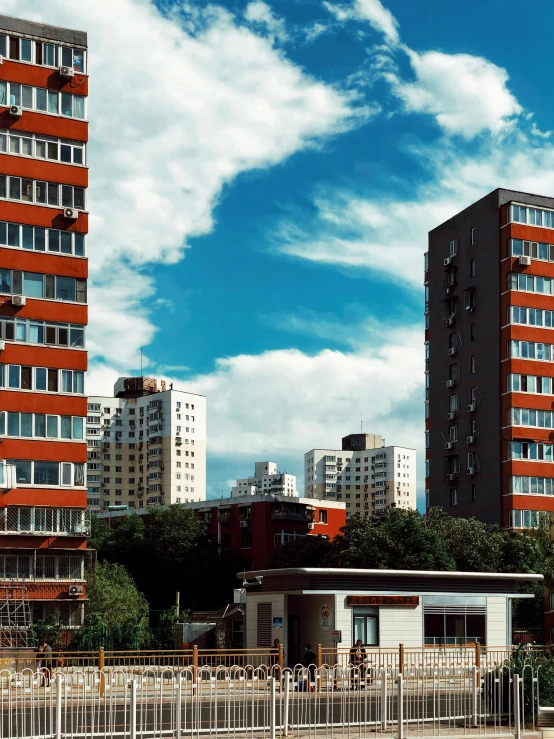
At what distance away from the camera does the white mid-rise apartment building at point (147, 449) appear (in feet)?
566

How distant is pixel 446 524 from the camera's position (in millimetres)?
68188

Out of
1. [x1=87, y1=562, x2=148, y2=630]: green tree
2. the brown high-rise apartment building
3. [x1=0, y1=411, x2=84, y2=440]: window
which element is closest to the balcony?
the brown high-rise apartment building

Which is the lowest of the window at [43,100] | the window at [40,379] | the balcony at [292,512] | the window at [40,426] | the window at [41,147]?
the balcony at [292,512]

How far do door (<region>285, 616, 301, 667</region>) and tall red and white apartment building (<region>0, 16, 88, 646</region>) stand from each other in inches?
645

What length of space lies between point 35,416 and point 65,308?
228 inches

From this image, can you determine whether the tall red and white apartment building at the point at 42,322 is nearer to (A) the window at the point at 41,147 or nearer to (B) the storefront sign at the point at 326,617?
(A) the window at the point at 41,147

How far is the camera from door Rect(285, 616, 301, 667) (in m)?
40.4

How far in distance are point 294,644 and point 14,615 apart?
17346mm

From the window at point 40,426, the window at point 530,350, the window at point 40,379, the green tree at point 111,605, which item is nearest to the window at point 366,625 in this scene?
the green tree at point 111,605

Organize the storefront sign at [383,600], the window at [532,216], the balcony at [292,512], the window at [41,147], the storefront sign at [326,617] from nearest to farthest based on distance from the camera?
the storefront sign at [326,617], the storefront sign at [383,600], the window at [41,147], the window at [532,216], the balcony at [292,512]

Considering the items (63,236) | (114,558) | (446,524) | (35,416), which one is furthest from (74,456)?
(114,558)

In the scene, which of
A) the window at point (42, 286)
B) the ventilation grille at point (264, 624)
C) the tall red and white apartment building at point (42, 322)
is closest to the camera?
the ventilation grille at point (264, 624)

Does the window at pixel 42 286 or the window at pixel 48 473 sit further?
the window at pixel 42 286

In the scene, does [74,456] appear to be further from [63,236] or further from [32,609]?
[63,236]
